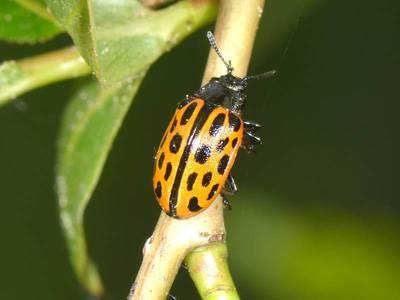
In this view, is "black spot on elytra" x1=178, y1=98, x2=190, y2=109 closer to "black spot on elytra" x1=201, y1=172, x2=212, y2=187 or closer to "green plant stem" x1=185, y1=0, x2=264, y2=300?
"black spot on elytra" x1=201, y1=172, x2=212, y2=187

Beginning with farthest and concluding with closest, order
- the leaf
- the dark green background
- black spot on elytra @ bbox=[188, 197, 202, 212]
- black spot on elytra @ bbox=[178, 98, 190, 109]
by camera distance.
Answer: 1. the dark green background
2. black spot on elytra @ bbox=[178, 98, 190, 109]
3. black spot on elytra @ bbox=[188, 197, 202, 212]
4. the leaf

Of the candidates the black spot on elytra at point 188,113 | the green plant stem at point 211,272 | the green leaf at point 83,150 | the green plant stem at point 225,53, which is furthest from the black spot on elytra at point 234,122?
the green plant stem at point 211,272

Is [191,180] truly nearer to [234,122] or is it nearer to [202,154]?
[202,154]

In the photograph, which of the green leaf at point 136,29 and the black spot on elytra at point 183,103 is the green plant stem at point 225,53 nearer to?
the green leaf at point 136,29

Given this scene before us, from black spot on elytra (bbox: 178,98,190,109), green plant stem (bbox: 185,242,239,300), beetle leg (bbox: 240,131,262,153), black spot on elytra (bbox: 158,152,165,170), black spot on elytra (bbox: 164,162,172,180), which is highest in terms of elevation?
beetle leg (bbox: 240,131,262,153)

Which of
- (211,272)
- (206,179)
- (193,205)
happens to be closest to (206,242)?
(211,272)

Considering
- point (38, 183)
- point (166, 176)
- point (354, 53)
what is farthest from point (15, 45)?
point (354, 53)

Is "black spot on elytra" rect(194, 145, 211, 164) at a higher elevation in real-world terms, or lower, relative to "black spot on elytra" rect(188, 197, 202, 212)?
higher

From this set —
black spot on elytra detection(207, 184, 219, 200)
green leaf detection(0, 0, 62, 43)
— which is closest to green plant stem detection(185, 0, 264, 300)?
black spot on elytra detection(207, 184, 219, 200)
